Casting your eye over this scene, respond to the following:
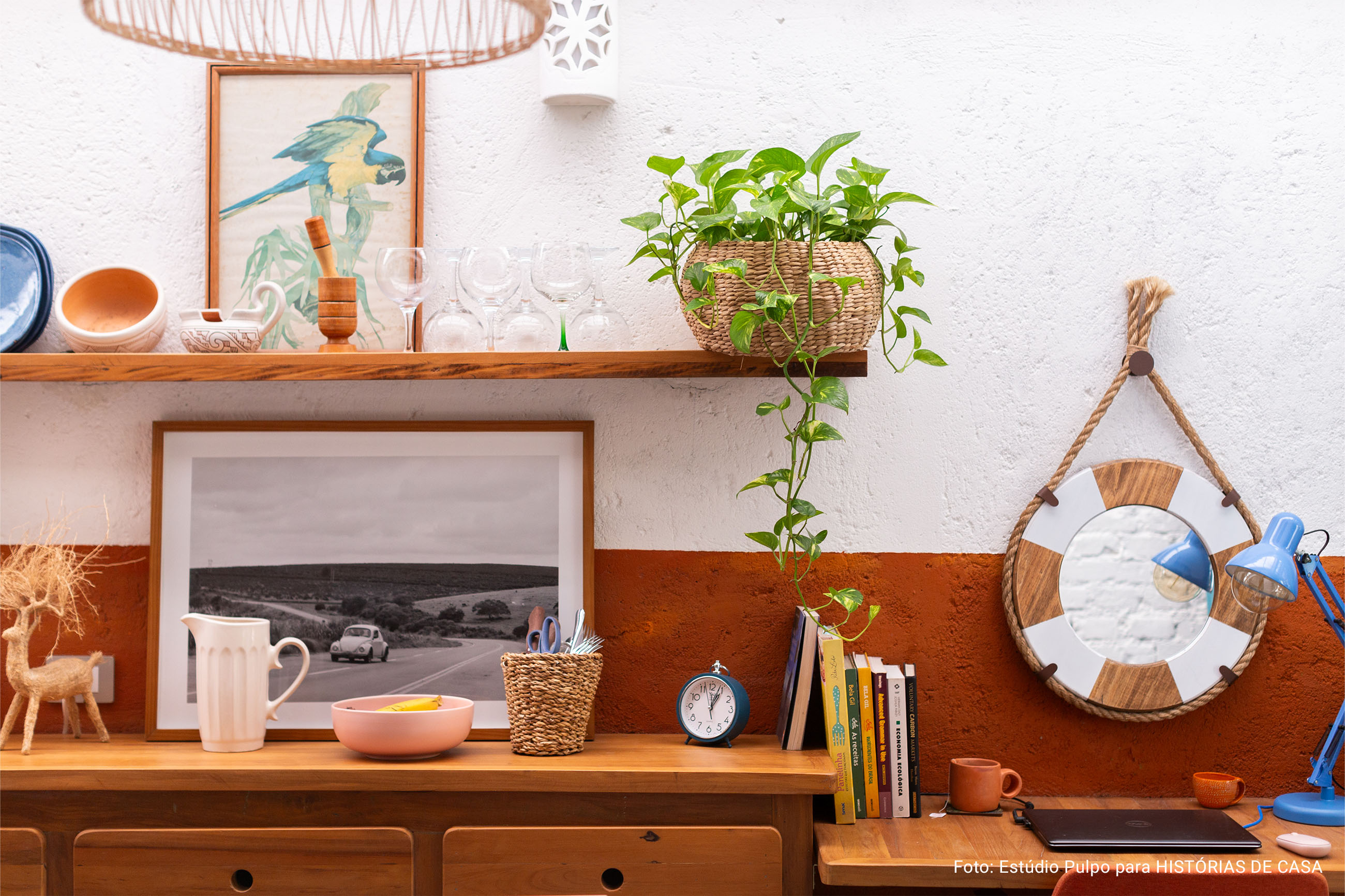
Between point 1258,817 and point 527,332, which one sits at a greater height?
point 527,332

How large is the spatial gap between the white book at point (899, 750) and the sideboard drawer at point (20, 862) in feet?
4.92

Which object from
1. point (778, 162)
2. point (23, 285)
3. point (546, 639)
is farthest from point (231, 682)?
point (778, 162)

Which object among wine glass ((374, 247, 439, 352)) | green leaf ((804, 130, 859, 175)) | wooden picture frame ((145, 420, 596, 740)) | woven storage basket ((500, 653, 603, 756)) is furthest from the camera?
wooden picture frame ((145, 420, 596, 740))

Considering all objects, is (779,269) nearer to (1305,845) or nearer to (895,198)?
(895,198)

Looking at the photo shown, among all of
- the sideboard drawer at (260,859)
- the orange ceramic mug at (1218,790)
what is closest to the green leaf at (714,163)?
the sideboard drawer at (260,859)

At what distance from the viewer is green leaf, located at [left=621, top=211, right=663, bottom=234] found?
1795 millimetres

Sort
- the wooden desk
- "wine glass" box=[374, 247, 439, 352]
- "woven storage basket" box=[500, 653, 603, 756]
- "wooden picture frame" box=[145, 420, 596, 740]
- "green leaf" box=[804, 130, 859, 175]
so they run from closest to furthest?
the wooden desk
"green leaf" box=[804, 130, 859, 175]
"woven storage basket" box=[500, 653, 603, 756]
"wine glass" box=[374, 247, 439, 352]
"wooden picture frame" box=[145, 420, 596, 740]

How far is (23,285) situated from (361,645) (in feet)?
3.32

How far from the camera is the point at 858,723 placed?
5.94 ft

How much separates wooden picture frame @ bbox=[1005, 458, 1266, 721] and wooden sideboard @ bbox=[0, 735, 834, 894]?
595mm

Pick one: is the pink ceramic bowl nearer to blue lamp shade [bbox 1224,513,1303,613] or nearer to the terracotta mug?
the terracotta mug

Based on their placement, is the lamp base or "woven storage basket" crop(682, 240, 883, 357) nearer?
"woven storage basket" crop(682, 240, 883, 357)

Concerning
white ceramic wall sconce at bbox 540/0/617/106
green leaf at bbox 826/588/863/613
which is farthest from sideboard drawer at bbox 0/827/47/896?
white ceramic wall sconce at bbox 540/0/617/106

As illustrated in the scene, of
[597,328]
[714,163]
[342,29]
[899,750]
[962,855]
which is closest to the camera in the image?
[342,29]
